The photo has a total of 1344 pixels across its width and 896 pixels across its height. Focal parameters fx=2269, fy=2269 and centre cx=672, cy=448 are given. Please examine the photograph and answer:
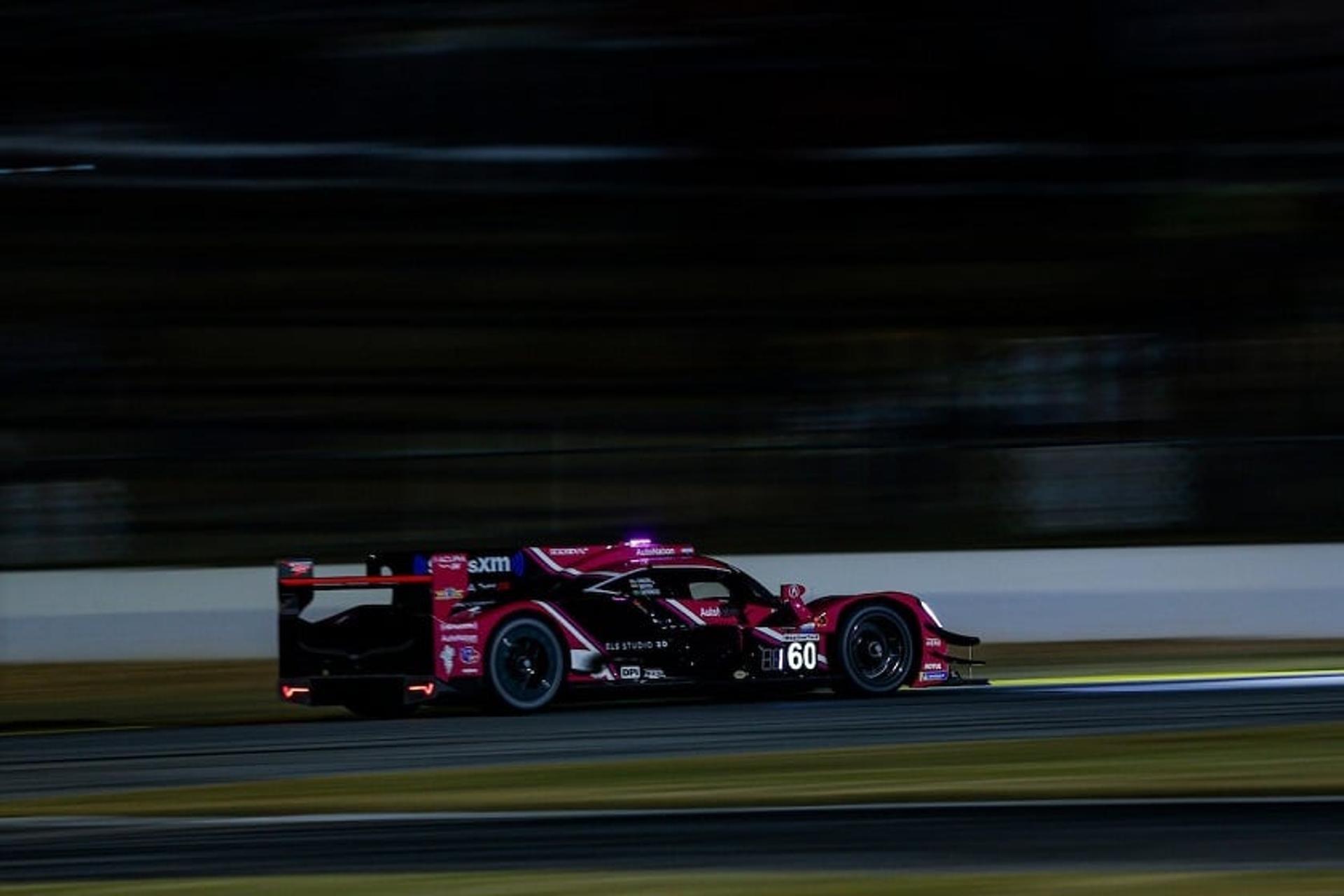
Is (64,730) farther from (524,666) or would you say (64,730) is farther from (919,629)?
(919,629)

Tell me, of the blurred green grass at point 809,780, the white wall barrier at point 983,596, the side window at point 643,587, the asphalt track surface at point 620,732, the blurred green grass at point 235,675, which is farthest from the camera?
the white wall barrier at point 983,596

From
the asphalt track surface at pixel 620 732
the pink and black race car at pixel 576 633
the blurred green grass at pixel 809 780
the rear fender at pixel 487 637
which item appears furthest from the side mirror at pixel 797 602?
the blurred green grass at pixel 809 780

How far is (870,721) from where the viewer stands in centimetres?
→ 1113

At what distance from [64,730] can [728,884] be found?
6797mm

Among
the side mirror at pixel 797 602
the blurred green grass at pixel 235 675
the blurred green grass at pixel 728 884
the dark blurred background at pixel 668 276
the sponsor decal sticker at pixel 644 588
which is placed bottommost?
the blurred green grass at pixel 728 884

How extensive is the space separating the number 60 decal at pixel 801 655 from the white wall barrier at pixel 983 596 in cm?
393

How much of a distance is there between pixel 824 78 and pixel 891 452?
24.6 feet

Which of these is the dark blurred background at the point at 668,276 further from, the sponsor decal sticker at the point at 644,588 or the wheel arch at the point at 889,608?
the sponsor decal sticker at the point at 644,588

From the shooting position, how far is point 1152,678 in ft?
45.7

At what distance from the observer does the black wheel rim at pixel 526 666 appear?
39.3 feet

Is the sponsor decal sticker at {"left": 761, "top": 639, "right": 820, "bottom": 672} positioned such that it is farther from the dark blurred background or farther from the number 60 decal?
the dark blurred background

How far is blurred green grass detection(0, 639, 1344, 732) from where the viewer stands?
43.0 feet

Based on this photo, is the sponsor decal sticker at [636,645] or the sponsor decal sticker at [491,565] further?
the sponsor decal sticker at [636,645]

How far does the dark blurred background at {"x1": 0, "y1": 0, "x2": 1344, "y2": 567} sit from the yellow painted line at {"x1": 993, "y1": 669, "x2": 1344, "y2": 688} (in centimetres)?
360
